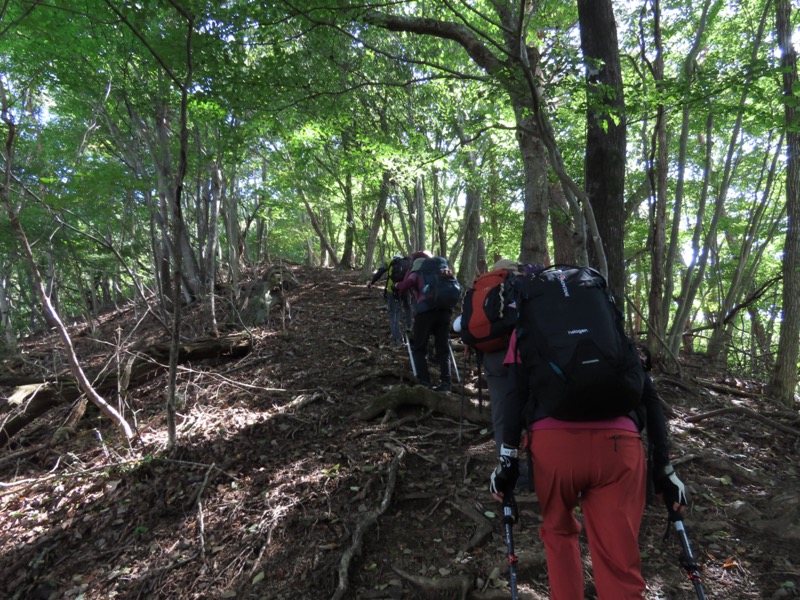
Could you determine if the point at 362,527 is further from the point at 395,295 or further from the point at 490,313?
the point at 395,295

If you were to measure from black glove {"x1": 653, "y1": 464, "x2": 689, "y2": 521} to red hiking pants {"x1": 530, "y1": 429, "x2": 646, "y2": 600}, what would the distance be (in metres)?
0.29

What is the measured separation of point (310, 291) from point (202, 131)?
16.6ft

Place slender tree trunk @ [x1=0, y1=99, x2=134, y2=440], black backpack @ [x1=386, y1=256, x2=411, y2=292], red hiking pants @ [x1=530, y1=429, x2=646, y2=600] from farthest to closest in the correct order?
black backpack @ [x1=386, y1=256, x2=411, y2=292] < slender tree trunk @ [x1=0, y1=99, x2=134, y2=440] < red hiking pants @ [x1=530, y1=429, x2=646, y2=600]

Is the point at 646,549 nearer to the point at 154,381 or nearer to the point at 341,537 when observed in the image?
the point at 341,537

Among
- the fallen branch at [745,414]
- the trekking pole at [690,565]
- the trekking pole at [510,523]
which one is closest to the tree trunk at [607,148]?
the fallen branch at [745,414]

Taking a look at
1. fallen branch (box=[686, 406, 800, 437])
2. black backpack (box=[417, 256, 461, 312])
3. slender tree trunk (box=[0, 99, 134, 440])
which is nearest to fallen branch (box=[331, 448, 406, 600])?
black backpack (box=[417, 256, 461, 312])

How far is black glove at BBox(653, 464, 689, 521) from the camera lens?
2043mm

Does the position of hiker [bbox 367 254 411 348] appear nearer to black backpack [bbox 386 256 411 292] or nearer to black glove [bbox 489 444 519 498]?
black backpack [bbox 386 256 411 292]

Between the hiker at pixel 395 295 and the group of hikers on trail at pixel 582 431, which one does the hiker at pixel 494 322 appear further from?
the hiker at pixel 395 295

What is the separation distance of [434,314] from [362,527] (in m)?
2.88

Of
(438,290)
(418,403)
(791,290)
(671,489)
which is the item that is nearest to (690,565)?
(671,489)

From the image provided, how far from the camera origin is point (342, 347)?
7461mm

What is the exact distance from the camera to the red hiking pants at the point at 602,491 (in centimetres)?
176

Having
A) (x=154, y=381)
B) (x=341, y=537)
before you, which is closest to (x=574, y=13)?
(x=341, y=537)
